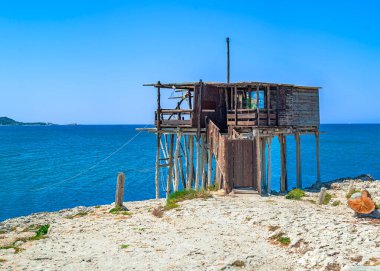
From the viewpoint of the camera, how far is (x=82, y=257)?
1406 centimetres

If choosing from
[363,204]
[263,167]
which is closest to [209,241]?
[363,204]

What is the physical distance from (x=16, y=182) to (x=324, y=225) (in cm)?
4212

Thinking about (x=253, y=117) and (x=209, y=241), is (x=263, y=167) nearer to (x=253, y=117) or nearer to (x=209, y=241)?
(x=253, y=117)

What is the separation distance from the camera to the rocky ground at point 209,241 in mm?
13055

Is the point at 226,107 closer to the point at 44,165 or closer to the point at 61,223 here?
the point at 61,223

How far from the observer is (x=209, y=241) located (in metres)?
15.3

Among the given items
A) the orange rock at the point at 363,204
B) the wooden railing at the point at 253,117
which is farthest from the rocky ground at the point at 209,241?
the wooden railing at the point at 253,117

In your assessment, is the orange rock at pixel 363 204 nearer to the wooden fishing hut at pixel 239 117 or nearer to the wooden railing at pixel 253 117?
the wooden fishing hut at pixel 239 117

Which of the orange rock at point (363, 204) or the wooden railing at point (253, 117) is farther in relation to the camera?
the wooden railing at point (253, 117)

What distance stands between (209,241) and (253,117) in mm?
13279

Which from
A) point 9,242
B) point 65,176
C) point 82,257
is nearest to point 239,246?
point 82,257

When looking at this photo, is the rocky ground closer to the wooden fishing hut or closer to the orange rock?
the orange rock

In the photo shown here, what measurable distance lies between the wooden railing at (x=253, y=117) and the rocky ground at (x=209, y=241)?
7.72 meters

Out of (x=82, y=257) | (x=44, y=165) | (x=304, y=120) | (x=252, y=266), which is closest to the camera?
(x=252, y=266)
